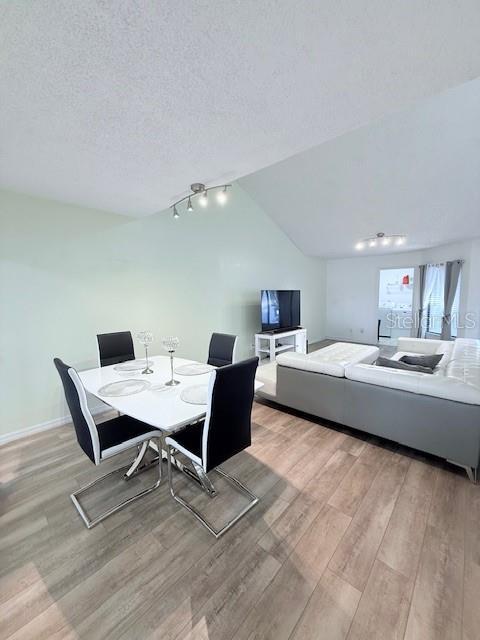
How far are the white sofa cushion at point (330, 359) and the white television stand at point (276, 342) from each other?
1357 millimetres

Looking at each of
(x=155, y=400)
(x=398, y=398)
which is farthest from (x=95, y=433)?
(x=398, y=398)

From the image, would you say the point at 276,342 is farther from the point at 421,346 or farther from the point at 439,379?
the point at 439,379

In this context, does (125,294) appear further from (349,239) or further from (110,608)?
(349,239)

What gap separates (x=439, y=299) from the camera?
219 inches

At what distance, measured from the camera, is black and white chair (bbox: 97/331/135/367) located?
2.74m

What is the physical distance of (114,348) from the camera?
283cm

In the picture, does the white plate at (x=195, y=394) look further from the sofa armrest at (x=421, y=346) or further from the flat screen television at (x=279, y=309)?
the sofa armrest at (x=421, y=346)

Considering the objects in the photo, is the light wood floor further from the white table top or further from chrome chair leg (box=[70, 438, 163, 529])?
the white table top

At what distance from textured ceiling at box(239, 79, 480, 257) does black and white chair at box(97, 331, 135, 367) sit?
3461mm

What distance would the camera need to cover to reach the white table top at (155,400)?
1.48 m

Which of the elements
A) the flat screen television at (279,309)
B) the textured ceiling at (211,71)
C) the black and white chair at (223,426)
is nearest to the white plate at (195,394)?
the black and white chair at (223,426)

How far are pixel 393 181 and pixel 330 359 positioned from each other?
9.43ft

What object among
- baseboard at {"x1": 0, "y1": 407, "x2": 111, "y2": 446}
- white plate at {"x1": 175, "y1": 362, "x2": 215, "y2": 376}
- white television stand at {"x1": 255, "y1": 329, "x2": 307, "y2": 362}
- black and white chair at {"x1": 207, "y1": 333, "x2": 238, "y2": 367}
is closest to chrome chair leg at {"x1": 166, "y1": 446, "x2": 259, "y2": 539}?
white plate at {"x1": 175, "y1": 362, "x2": 215, "y2": 376}

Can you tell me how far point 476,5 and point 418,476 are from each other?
266 centimetres
